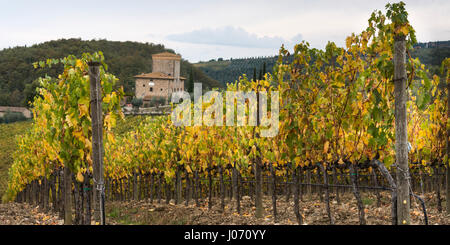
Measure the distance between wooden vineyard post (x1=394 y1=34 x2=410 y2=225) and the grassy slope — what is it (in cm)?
2570

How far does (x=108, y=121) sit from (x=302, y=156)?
4.11 metres

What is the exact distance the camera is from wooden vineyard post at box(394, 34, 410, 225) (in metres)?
5.05

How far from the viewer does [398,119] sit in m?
5.03

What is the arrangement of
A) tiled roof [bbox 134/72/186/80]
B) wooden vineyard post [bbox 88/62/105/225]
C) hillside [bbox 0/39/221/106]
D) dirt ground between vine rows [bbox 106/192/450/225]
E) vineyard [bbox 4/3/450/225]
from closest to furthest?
vineyard [bbox 4/3/450/225], wooden vineyard post [bbox 88/62/105/225], dirt ground between vine rows [bbox 106/192/450/225], hillside [bbox 0/39/221/106], tiled roof [bbox 134/72/186/80]

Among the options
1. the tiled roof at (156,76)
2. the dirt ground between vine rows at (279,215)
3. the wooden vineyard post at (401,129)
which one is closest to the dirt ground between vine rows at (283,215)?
the dirt ground between vine rows at (279,215)

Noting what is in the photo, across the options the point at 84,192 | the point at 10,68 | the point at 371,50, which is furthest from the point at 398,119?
the point at 10,68

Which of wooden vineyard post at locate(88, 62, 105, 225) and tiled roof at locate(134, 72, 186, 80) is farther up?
tiled roof at locate(134, 72, 186, 80)

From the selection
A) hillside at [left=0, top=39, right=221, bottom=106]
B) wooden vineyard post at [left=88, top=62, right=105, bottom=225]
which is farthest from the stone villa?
wooden vineyard post at [left=88, top=62, right=105, bottom=225]

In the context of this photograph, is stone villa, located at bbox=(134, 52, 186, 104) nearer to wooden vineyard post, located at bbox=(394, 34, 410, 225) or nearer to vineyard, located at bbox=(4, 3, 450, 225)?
vineyard, located at bbox=(4, 3, 450, 225)

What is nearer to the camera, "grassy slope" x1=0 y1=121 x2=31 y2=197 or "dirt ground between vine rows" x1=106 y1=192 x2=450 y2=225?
"dirt ground between vine rows" x1=106 y1=192 x2=450 y2=225

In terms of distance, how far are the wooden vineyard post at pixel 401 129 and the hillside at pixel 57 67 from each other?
63467 millimetres

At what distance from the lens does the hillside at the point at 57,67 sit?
87.4 metres

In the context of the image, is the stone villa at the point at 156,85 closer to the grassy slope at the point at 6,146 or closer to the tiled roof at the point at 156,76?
the tiled roof at the point at 156,76
